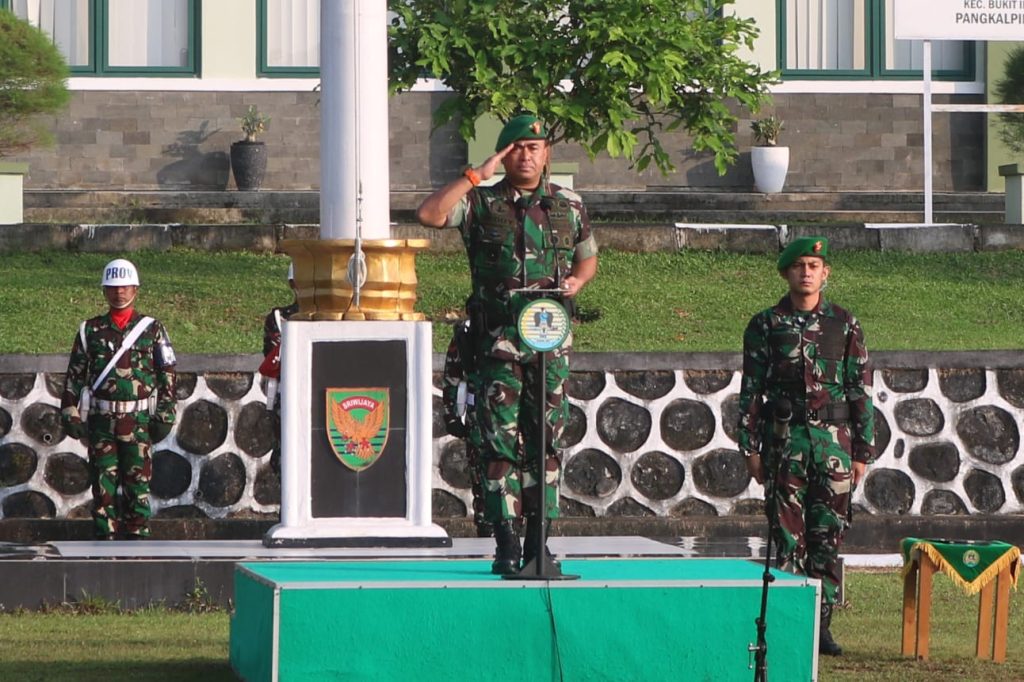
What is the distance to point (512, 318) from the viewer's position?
27.2 feet

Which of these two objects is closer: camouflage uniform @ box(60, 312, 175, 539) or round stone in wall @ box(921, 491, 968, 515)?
camouflage uniform @ box(60, 312, 175, 539)

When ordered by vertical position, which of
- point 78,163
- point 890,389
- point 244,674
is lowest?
point 244,674

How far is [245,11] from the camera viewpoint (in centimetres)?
2677

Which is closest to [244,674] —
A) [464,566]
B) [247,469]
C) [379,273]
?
[464,566]

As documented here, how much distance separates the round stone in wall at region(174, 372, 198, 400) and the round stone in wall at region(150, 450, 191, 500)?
1.26 feet

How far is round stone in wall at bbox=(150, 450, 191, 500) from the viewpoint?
13539 mm

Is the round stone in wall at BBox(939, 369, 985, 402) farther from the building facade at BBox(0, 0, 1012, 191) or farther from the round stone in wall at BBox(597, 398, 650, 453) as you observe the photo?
the building facade at BBox(0, 0, 1012, 191)

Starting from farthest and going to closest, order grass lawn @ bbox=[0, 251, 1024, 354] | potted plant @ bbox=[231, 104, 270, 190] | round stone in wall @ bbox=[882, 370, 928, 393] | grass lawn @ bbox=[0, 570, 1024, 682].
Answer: potted plant @ bbox=[231, 104, 270, 190] < grass lawn @ bbox=[0, 251, 1024, 354] < round stone in wall @ bbox=[882, 370, 928, 393] < grass lawn @ bbox=[0, 570, 1024, 682]

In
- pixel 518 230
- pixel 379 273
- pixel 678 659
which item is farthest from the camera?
pixel 379 273

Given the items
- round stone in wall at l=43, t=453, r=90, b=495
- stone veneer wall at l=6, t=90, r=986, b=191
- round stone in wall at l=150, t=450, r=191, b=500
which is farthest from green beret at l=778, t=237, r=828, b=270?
stone veneer wall at l=6, t=90, r=986, b=191

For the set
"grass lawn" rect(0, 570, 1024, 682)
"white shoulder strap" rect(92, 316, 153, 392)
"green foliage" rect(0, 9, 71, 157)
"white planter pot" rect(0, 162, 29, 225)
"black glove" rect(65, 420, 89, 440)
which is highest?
"green foliage" rect(0, 9, 71, 157)

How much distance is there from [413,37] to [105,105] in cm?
962

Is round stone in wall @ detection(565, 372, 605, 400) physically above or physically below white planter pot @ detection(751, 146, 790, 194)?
below

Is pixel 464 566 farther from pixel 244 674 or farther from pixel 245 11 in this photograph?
pixel 245 11
